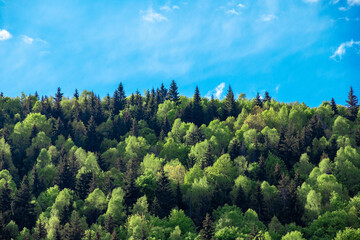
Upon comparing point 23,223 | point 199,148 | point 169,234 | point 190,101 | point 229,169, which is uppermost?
point 190,101

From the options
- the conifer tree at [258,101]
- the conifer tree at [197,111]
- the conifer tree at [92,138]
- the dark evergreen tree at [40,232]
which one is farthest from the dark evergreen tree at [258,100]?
the dark evergreen tree at [40,232]

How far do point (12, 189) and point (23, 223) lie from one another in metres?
10.8

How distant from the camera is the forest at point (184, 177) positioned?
78.7 metres

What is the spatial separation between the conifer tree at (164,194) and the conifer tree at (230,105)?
2934 inches

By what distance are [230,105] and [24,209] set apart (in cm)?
9831

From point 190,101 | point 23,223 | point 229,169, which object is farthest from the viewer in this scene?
point 190,101

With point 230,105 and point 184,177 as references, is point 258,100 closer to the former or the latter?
point 230,105

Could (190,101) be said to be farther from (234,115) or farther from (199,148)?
(199,148)

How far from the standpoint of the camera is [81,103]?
174 meters

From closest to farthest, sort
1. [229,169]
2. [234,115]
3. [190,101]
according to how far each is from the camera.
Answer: [229,169] → [234,115] → [190,101]

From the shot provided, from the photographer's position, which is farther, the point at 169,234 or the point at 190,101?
the point at 190,101

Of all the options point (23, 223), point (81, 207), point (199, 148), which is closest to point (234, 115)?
point (199, 148)

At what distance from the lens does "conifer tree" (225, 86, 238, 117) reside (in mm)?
161250

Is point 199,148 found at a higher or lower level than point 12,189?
higher
